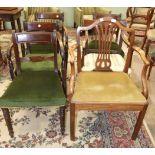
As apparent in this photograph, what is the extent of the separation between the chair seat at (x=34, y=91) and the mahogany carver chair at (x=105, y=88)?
138 mm

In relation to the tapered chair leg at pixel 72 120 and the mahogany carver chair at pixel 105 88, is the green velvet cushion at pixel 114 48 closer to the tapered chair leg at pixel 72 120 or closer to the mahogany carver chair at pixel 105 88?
the mahogany carver chair at pixel 105 88

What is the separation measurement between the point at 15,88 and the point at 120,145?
39.0 inches

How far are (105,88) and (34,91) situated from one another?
562mm

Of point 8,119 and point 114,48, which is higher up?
point 114,48

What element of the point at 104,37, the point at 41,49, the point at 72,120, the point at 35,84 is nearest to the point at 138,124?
the point at 72,120

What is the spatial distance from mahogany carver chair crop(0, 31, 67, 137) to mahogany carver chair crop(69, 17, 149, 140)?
12 cm

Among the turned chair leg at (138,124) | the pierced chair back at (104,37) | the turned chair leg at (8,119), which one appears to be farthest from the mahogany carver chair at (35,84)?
the turned chair leg at (138,124)

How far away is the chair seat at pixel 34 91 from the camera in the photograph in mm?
1513

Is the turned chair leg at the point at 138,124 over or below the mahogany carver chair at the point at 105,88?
below

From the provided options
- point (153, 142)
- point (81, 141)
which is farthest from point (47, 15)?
point (153, 142)

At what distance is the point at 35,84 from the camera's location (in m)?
1.68

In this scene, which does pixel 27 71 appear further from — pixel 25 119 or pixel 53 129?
pixel 53 129

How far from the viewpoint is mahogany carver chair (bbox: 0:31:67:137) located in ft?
4.99

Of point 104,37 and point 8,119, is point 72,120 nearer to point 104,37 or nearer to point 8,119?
point 8,119
